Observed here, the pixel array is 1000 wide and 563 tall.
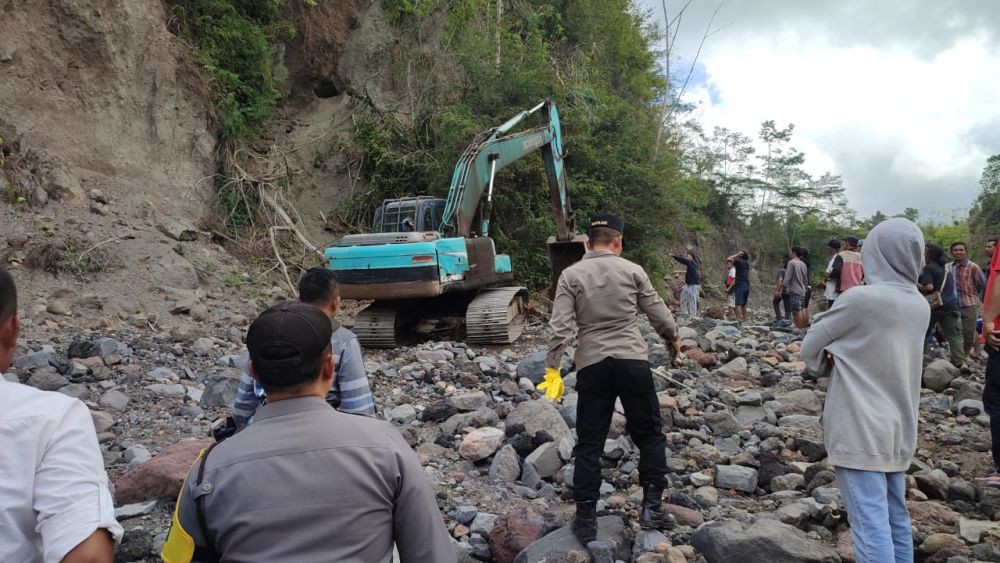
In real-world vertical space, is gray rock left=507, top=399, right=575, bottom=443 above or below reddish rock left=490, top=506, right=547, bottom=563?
above

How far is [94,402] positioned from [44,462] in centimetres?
471

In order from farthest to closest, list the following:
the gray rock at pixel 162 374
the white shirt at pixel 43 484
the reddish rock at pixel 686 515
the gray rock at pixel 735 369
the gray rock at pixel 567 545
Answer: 1. the gray rock at pixel 735 369
2. the gray rock at pixel 162 374
3. the reddish rock at pixel 686 515
4. the gray rock at pixel 567 545
5. the white shirt at pixel 43 484

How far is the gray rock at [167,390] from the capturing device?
5527mm

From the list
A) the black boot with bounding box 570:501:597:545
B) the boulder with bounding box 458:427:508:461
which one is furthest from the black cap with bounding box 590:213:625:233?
the boulder with bounding box 458:427:508:461

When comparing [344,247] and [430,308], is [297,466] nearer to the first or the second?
[344,247]

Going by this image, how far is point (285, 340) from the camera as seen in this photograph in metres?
1.29

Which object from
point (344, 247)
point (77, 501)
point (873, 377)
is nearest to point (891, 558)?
point (873, 377)

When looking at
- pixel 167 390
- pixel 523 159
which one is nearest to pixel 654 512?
pixel 167 390

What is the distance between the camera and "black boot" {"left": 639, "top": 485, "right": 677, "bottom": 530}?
3.16m

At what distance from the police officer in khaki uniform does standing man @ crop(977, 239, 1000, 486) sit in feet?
11.3

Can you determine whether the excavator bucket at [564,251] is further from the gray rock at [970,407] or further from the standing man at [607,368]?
the standing man at [607,368]

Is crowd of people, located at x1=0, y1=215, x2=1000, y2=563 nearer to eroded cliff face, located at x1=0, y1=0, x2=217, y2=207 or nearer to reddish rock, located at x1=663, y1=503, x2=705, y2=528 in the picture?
reddish rock, located at x1=663, y1=503, x2=705, y2=528

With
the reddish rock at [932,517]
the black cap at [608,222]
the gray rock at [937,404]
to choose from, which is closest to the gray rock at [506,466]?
the black cap at [608,222]

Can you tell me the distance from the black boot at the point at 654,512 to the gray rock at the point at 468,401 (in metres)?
2.40
